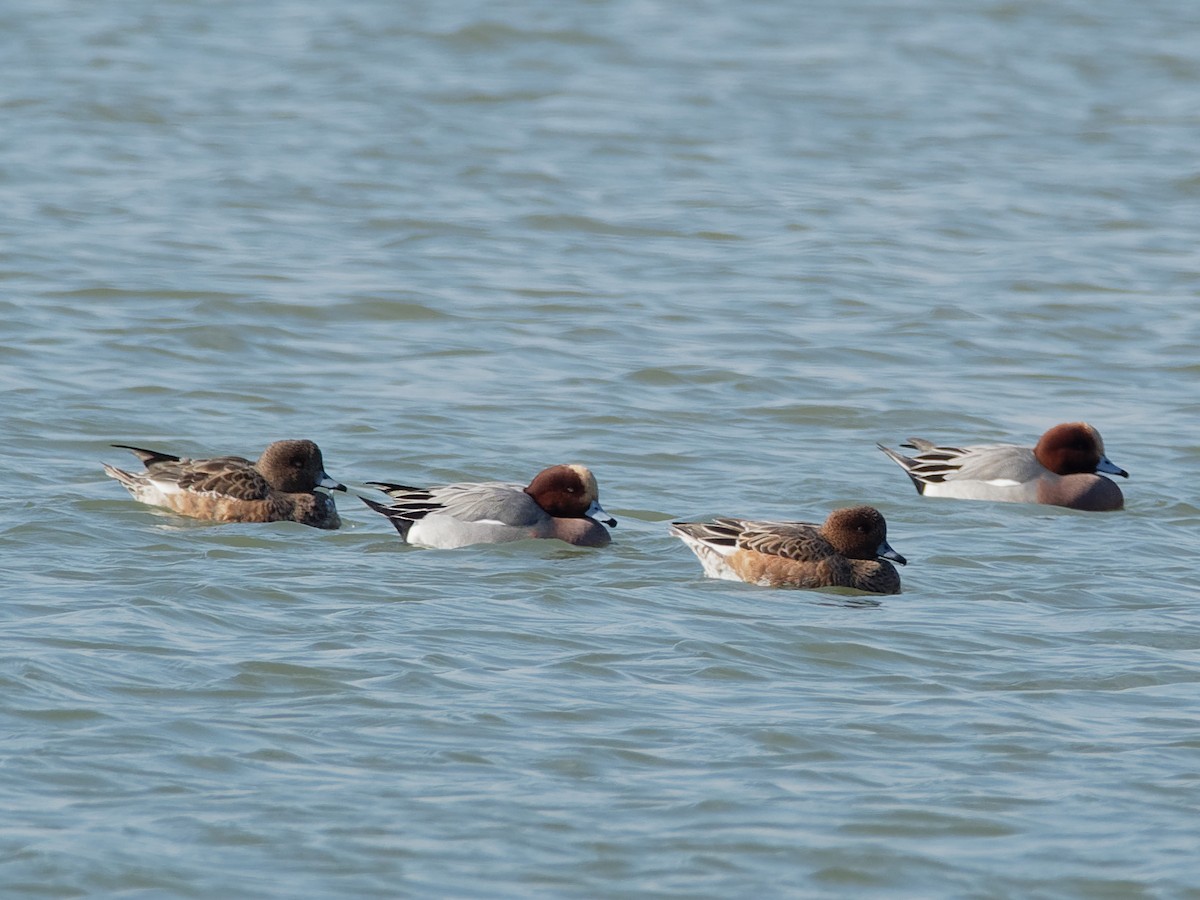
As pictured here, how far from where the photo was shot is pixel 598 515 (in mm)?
11625

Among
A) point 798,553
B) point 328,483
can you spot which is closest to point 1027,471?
point 798,553

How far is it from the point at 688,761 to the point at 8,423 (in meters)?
7.30

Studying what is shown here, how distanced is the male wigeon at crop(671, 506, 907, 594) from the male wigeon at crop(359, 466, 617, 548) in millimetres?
750

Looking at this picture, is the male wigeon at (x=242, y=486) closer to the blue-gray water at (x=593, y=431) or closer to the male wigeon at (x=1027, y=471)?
the blue-gray water at (x=593, y=431)

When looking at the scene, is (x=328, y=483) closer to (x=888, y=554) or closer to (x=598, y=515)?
(x=598, y=515)

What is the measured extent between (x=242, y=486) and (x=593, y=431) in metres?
3.11

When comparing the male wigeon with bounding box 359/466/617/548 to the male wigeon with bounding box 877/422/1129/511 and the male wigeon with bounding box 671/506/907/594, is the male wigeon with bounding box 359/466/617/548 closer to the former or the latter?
the male wigeon with bounding box 671/506/907/594

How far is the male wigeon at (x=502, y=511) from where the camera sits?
11.4 meters

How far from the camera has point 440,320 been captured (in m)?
17.5

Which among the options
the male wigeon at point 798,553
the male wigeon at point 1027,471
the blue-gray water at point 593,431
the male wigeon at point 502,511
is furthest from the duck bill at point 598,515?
the male wigeon at point 1027,471

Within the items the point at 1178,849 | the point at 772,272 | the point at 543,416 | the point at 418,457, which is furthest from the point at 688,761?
the point at 772,272

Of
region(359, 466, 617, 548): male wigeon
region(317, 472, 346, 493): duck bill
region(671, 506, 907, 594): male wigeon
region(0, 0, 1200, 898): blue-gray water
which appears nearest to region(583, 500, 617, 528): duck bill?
region(359, 466, 617, 548): male wigeon

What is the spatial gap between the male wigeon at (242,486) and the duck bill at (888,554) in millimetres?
3143

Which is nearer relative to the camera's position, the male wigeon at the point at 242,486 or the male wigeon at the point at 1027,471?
the male wigeon at the point at 242,486
